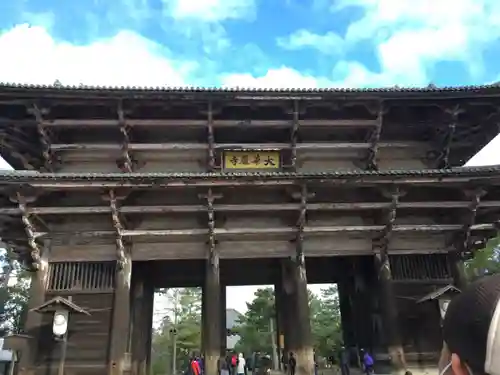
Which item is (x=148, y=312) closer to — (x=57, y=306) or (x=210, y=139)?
(x=57, y=306)

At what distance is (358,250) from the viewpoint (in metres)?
13.3

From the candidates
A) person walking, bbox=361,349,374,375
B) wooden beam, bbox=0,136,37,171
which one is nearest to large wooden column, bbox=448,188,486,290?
person walking, bbox=361,349,374,375

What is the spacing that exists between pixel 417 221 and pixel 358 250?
212 centimetres

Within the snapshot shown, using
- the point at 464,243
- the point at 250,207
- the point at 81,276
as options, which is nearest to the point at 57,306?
the point at 81,276

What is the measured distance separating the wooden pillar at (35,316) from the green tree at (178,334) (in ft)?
120

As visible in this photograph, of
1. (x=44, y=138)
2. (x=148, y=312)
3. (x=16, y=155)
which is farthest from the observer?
(x=148, y=312)

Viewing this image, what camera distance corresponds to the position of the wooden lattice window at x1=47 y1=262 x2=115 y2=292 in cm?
1237

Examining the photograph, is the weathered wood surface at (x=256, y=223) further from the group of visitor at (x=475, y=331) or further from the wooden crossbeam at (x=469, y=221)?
the group of visitor at (x=475, y=331)

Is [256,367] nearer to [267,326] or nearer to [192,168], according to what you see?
[192,168]

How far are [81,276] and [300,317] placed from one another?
6.51 meters

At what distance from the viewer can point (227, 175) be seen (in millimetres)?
11391

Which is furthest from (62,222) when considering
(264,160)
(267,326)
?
(267,326)

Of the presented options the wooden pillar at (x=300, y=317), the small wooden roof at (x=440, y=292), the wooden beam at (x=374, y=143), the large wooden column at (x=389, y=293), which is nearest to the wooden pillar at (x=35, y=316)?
the wooden pillar at (x=300, y=317)

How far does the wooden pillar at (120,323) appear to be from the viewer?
450 inches
